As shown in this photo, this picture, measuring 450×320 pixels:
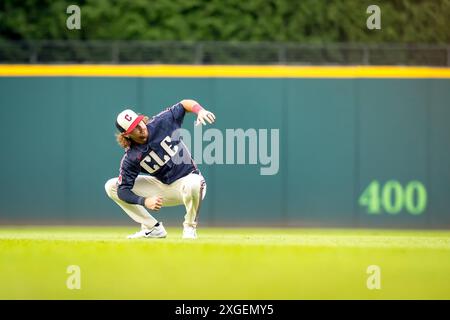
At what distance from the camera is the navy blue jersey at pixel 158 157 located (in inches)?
370

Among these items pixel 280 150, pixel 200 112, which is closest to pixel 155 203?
pixel 200 112

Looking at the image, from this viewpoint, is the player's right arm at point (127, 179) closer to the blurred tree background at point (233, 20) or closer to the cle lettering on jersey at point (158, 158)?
the cle lettering on jersey at point (158, 158)

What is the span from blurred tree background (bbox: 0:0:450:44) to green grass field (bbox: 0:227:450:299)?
5569 millimetres

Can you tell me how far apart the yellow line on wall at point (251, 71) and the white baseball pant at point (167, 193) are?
4.20 metres

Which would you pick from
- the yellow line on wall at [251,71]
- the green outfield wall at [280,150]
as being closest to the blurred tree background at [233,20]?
the yellow line on wall at [251,71]

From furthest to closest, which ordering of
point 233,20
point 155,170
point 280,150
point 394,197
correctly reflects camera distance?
point 233,20, point 394,197, point 280,150, point 155,170

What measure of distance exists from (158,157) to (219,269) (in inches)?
84.0

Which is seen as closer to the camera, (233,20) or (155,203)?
(155,203)

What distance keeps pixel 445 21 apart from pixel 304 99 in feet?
9.53

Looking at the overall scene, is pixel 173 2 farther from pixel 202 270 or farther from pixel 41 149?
pixel 202 270

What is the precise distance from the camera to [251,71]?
14062mm

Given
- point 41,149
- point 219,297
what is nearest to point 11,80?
point 41,149

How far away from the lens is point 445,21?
49.7 feet

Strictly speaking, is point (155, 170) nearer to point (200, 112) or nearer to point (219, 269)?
point (200, 112)
